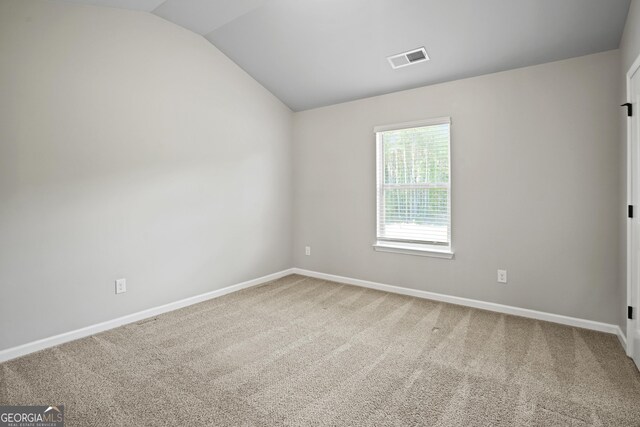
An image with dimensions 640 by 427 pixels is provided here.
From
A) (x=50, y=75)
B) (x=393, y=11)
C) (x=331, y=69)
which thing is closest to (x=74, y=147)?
(x=50, y=75)

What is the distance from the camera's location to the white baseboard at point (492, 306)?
112 inches

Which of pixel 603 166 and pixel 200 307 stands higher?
pixel 603 166

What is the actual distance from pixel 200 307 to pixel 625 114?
4.13m

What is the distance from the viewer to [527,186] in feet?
10.3

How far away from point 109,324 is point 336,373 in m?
2.15

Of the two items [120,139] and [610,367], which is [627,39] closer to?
[610,367]

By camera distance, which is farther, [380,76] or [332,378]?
[380,76]

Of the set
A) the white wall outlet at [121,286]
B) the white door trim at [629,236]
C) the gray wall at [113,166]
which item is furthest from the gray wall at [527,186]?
the white wall outlet at [121,286]

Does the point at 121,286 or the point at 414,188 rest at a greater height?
the point at 414,188

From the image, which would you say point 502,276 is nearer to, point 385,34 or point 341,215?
point 341,215

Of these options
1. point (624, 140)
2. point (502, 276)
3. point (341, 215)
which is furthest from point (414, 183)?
point (624, 140)

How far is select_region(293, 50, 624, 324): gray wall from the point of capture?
2824 millimetres

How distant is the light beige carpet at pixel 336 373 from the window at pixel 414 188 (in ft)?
2.98

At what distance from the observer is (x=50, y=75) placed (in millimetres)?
2621
